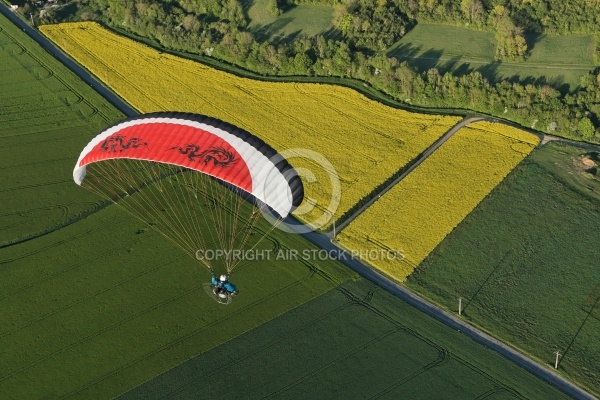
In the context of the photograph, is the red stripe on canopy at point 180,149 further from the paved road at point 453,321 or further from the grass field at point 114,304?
the paved road at point 453,321

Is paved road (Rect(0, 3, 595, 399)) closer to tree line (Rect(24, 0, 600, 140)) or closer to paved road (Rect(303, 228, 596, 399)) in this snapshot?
paved road (Rect(303, 228, 596, 399))

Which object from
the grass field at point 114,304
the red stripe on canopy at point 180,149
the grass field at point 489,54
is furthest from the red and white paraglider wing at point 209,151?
the grass field at point 489,54

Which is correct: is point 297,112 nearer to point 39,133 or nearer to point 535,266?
point 39,133

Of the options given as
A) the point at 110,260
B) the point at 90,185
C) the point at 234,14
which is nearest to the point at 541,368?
the point at 110,260

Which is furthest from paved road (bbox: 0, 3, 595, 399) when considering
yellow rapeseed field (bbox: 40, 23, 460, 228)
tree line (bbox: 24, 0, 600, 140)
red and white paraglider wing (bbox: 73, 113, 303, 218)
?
red and white paraglider wing (bbox: 73, 113, 303, 218)

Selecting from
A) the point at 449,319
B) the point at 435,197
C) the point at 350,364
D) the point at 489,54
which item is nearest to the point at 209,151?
the point at 350,364

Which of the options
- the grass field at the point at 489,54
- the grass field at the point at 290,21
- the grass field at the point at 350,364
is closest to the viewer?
the grass field at the point at 350,364

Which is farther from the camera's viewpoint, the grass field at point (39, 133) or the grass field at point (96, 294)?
the grass field at point (39, 133)

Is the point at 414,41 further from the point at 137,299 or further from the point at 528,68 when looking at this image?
the point at 137,299
